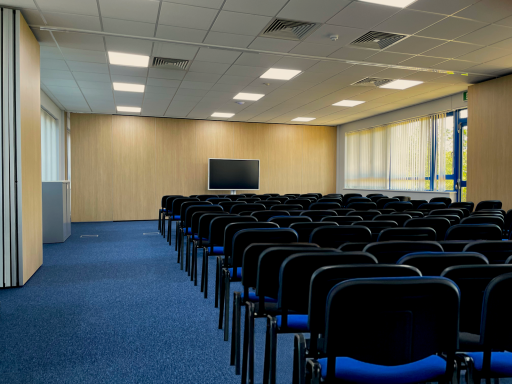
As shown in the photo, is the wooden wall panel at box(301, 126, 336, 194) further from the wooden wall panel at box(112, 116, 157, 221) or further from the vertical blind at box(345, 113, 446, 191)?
the wooden wall panel at box(112, 116, 157, 221)

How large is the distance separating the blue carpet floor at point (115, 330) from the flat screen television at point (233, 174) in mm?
8211

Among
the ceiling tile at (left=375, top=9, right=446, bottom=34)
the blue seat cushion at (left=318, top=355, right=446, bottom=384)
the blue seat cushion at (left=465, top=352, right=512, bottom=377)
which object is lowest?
the blue seat cushion at (left=465, top=352, right=512, bottom=377)

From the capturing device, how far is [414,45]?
6262mm

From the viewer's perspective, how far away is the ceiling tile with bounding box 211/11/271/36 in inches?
204

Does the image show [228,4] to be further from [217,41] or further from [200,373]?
[200,373]

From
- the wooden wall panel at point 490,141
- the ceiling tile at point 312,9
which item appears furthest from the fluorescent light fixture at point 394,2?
the wooden wall panel at point 490,141

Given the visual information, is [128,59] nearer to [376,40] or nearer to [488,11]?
[376,40]

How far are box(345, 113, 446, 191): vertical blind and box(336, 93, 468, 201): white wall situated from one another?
0.60 ft

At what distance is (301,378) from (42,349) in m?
2.20

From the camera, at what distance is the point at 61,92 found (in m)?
9.52

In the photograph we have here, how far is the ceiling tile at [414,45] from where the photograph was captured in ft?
19.7

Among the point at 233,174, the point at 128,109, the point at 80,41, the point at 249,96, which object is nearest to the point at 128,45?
the point at 80,41

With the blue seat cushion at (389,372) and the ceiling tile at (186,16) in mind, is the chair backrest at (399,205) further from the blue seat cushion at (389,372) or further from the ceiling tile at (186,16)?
the blue seat cushion at (389,372)

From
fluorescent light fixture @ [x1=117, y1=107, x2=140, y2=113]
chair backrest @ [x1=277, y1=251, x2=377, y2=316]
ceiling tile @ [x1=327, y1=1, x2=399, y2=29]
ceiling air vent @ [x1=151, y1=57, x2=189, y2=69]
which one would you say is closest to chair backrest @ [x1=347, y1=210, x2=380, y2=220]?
ceiling tile @ [x1=327, y1=1, x2=399, y2=29]
